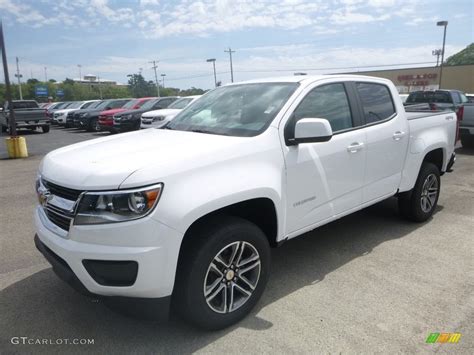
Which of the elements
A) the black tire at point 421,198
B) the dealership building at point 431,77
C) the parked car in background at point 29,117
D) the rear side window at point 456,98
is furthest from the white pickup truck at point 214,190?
the dealership building at point 431,77

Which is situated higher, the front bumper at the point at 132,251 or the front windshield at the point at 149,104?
the front windshield at the point at 149,104

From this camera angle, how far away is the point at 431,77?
49.6 meters

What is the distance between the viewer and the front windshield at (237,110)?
332 cm

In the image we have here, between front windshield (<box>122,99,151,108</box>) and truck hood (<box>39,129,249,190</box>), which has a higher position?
front windshield (<box>122,99,151,108</box>)

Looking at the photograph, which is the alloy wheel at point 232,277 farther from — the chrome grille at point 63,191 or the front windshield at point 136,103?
the front windshield at point 136,103

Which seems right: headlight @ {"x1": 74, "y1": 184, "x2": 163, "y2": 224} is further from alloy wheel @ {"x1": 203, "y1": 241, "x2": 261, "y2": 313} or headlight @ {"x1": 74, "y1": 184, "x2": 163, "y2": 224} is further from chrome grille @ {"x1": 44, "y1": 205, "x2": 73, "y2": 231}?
alloy wheel @ {"x1": 203, "y1": 241, "x2": 261, "y2": 313}

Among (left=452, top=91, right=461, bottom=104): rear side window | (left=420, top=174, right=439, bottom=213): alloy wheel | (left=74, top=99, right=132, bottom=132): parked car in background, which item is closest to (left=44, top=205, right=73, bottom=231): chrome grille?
(left=420, top=174, right=439, bottom=213): alloy wheel

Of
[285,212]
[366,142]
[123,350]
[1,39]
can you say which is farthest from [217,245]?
[1,39]

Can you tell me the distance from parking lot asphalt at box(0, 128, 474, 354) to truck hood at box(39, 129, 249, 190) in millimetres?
1147

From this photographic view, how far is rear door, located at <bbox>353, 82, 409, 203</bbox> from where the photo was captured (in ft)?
13.4

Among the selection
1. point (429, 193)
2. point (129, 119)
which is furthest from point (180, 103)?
point (429, 193)

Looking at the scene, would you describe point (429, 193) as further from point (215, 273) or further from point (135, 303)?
point (135, 303)

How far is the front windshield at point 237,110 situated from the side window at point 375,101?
0.96 meters

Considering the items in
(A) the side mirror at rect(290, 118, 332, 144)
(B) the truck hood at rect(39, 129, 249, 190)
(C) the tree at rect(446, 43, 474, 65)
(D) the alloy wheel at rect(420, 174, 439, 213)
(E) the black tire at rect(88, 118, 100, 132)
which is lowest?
(D) the alloy wheel at rect(420, 174, 439, 213)
